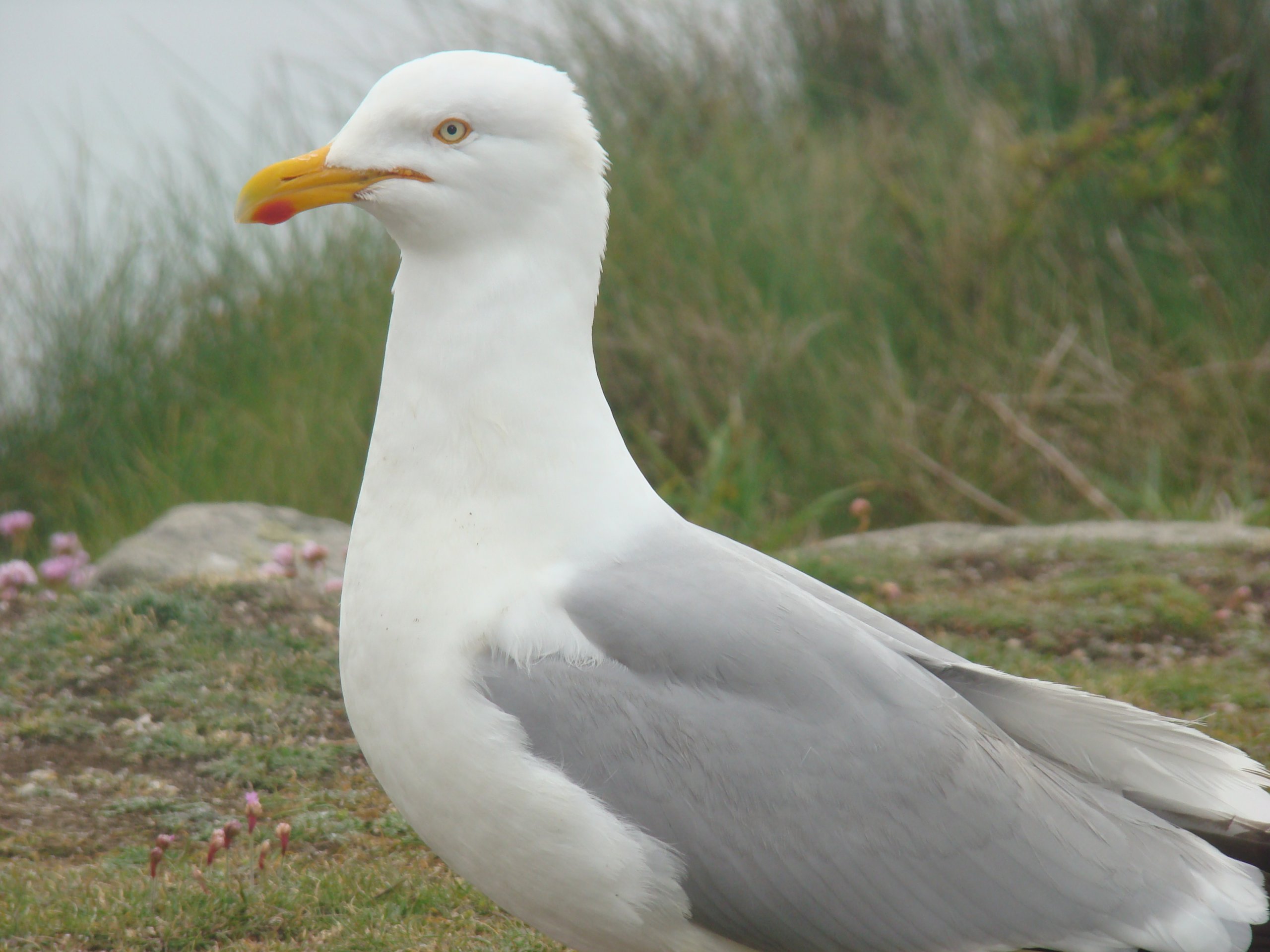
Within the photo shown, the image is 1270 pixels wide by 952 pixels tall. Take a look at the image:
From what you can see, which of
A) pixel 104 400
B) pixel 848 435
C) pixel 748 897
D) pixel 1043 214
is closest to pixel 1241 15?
pixel 1043 214

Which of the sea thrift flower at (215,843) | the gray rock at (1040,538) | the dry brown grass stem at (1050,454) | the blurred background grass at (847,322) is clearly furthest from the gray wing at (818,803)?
the dry brown grass stem at (1050,454)

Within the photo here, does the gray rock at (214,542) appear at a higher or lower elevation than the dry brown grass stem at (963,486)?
higher

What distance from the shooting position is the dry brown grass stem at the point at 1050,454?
7.25 metres

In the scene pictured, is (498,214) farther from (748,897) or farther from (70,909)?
(70,909)

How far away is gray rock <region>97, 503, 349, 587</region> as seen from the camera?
5.79 meters

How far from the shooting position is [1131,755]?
106 inches

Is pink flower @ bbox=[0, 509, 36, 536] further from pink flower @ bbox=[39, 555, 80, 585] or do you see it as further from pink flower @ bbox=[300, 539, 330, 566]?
pink flower @ bbox=[300, 539, 330, 566]

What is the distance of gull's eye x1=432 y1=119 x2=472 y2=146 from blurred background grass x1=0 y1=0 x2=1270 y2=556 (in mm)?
4249

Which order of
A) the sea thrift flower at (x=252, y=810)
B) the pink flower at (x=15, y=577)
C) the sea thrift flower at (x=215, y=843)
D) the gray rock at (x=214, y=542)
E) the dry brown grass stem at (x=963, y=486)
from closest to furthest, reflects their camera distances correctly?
the sea thrift flower at (x=215, y=843)
the sea thrift flower at (x=252, y=810)
the pink flower at (x=15, y=577)
the gray rock at (x=214, y=542)
the dry brown grass stem at (x=963, y=486)

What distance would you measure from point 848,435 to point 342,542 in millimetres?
2914

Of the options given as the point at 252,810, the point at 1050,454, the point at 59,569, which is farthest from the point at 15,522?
the point at 1050,454

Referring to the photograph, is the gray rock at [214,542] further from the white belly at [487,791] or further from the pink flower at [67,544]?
the white belly at [487,791]

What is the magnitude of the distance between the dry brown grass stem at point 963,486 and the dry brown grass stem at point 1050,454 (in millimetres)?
322

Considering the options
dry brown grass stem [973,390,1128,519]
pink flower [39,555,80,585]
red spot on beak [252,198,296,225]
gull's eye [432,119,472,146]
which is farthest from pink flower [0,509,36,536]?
dry brown grass stem [973,390,1128,519]
